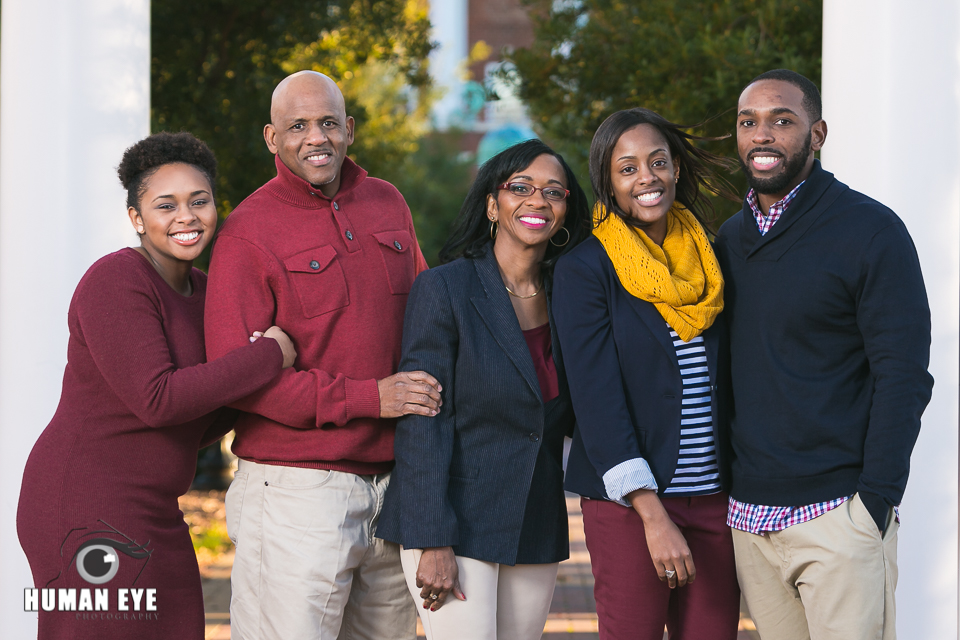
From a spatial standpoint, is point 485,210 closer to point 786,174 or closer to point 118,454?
point 786,174

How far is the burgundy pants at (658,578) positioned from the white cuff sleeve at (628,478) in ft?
0.40

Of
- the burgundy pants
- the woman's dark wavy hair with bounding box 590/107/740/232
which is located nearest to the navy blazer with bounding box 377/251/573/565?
the burgundy pants

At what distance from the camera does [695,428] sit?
270cm

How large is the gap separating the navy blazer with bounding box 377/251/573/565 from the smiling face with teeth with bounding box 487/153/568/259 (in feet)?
0.74

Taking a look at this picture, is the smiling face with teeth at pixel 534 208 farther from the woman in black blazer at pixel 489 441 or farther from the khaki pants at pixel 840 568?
the khaki pants at pixel 840 568

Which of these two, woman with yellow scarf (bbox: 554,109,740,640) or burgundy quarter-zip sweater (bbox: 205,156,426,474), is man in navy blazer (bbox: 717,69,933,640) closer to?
woman with yellow scarf (bbox: 554,109,740,640)

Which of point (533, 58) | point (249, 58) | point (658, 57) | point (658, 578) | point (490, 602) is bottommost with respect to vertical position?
point (490, 602)

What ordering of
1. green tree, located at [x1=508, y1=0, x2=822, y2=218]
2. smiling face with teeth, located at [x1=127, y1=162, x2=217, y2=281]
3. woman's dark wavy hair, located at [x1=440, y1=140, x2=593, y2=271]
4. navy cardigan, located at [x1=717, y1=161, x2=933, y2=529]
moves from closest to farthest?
navy cardigan, located at [x1=717, y1=161, x2=933, y2=529] → smiling face with teeth, located at [x1=127, y1=162, x2=217, y2=281] → woman's dark wavy hair, located at [x1=440, y1=140, x2=593, y2=271] → green tree, located at [x1=508, y1=0, x2=822, y2=218]

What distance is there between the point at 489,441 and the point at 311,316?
684 mm

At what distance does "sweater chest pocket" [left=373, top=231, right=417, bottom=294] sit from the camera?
3.04 metres

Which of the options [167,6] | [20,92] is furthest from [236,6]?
[20,92]

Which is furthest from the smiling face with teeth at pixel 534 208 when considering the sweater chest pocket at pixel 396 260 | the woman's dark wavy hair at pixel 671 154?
the sweater chest pocket at pixel 396 260

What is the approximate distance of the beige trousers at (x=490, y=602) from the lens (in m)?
2.74

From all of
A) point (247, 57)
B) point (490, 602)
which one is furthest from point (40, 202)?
point (247, 57)
